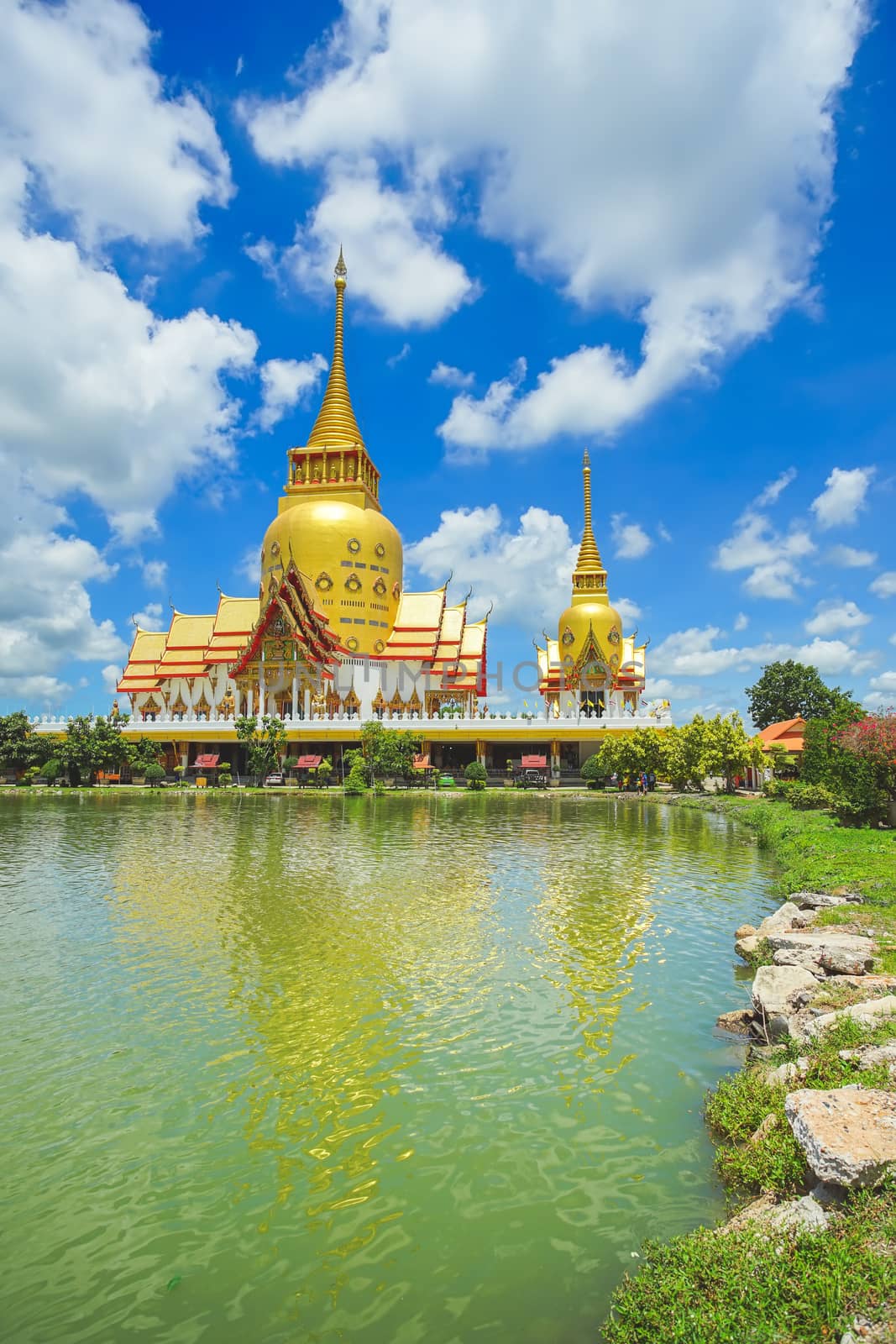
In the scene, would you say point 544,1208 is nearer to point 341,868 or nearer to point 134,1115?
point 134,1115

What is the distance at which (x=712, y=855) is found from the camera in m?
18.8

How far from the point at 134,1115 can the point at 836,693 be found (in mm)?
53213

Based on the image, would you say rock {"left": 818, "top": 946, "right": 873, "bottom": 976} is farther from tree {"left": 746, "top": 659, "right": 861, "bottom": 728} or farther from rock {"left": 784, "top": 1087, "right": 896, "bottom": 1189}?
tree {"left": 746, "top": 659, "right": 861, "bottom": 728}

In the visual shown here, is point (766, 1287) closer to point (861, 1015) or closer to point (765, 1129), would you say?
point (765, 1129)

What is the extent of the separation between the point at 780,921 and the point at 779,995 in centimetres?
331

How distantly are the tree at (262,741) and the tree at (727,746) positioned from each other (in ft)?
72.3

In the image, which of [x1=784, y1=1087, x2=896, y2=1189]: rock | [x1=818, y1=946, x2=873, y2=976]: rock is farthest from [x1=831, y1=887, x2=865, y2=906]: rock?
[x1=784, y1=1087, x2=896, y2=1189]: rock

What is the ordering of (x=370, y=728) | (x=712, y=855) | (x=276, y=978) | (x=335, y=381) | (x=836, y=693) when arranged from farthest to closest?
(x=335, y=381) < (x=836, y=693) < (x=370, y=728) < (x=712, y=855) < (x=276, y=978)

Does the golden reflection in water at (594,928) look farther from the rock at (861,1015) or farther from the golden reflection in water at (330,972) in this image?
the rock at (861,1015)

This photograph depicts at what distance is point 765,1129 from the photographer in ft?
16.6

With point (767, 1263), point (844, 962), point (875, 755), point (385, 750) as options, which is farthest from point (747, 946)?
point (385, 750)

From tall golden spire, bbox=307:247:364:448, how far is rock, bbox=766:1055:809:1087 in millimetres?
58215

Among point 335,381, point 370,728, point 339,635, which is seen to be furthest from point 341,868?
point 335,381

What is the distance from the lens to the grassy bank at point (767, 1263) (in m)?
3.32
